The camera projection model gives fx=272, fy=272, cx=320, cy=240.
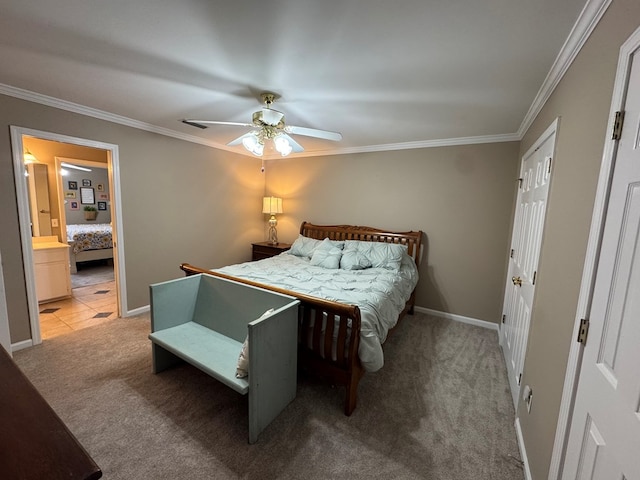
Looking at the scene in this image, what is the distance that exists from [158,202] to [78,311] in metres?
1.81

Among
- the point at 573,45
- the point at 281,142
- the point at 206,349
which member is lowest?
the point at 206,349

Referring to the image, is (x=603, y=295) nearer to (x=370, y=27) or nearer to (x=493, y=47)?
(x=493, y=47)

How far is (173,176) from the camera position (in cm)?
368

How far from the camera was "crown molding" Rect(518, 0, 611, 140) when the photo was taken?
3.86ft

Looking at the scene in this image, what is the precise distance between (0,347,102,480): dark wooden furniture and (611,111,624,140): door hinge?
5.85ft

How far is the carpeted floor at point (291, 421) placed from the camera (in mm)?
1561

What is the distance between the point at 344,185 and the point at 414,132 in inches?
53.2

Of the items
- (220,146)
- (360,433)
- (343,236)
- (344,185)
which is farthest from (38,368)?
(344,185)

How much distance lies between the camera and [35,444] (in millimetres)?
687

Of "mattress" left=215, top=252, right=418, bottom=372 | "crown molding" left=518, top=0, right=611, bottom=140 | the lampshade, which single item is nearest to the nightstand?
the lampshade

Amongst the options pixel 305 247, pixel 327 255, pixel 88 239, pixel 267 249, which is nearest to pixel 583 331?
pixel 327 255

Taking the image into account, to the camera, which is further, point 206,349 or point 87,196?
point 87,196

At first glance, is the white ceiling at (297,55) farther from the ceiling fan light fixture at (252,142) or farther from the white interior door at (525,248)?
the white interior door at (525,248)

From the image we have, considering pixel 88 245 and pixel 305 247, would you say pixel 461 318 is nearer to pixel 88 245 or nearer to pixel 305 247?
pixel 305 247
